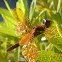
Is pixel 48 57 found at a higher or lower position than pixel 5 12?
lower

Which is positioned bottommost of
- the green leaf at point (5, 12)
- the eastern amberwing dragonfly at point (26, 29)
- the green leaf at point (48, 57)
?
the green leaf at point (48, 57)

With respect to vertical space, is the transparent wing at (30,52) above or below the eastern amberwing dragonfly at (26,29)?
below

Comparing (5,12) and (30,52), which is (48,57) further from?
(5,12)

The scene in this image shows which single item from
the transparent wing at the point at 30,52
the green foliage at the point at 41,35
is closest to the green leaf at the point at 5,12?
the green foliage at the point at 41,35

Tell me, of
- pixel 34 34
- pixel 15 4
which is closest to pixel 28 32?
pixel 34 34

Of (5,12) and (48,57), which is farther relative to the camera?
(5,12)

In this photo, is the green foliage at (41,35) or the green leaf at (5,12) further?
the green leaf at (5,12)

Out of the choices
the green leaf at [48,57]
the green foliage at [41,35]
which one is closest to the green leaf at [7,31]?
the green foliage at [41,35]

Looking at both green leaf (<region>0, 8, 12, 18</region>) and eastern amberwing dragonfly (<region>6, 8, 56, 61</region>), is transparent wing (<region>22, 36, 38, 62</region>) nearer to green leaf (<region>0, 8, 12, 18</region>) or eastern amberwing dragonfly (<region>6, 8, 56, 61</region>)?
eastern amberwing dragonfly (<region>6, 8, 56, 61</region>)

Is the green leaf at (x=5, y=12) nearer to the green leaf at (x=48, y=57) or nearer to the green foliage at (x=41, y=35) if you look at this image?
the green foliage at (x=41, y=35)

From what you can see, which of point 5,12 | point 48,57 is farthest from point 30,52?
point 5,12

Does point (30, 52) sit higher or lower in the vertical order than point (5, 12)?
lower

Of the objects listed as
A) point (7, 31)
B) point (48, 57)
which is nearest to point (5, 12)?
point (7, 31)
